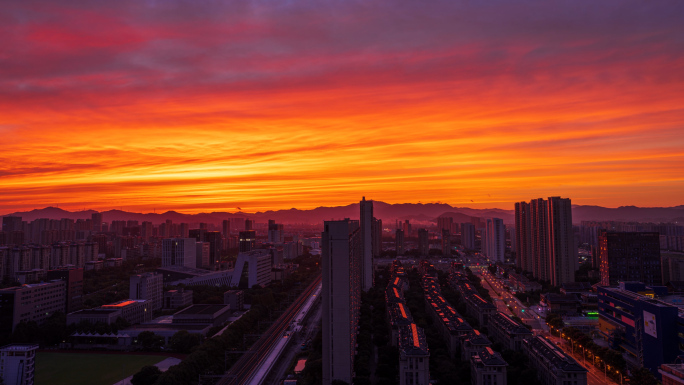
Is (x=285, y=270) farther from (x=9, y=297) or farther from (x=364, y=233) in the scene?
(x=9, y=297)

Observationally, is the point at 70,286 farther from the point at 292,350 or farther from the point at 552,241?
the point at 552,241

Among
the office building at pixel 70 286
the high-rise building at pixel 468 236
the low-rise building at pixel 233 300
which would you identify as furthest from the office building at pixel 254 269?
the high-rise building at pixel 468 236

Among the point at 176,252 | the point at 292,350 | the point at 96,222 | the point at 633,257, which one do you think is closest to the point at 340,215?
the point at 96,222

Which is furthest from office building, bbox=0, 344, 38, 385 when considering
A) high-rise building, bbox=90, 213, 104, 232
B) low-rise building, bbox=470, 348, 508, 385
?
high-rise building, bbox=90, 213, 104, 232

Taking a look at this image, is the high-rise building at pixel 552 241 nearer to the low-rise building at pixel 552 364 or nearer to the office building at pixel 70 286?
the low-rise building at pixel 552 364

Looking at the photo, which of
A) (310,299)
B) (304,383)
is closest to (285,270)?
(310,299)
